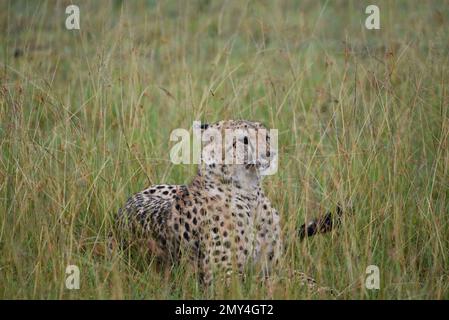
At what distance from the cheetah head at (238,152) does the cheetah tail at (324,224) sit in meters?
0.41

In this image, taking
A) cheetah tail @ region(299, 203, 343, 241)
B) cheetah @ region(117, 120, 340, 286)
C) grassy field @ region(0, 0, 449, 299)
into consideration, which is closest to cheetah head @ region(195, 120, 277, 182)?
cheetah @ region(117, 120, 340, 286)

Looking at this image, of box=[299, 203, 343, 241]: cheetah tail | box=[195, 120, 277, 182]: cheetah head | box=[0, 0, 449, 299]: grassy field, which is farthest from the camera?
box=[299, 203, 343, 241]: cheetah tail

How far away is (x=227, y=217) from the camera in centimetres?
463

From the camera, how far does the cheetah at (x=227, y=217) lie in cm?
456

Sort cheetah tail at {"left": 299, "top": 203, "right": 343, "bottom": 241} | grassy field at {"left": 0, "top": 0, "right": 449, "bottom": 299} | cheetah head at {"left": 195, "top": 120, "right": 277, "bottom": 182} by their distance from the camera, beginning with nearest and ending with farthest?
grassy field at {"left": 0, "top": 0, "right": 449, "bottom": 299}, cheetah head at {"left": 195, "top": 120, "right": 277, "bottom": 182}, cheetah tail at {"left": 299, "top": 203, "right": 343, "bottom": 241}

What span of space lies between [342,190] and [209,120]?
148cm

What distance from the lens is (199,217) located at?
4656mm

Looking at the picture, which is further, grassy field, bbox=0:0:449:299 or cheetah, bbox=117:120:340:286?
cheetah, bbox=117:120:340:286

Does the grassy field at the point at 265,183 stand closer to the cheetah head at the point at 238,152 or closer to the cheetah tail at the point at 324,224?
the cheetah tail at the point at 324,224

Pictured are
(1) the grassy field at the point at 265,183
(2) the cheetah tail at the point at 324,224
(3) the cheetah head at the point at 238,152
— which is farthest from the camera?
(2) the cheetah tail at the point at 324,224

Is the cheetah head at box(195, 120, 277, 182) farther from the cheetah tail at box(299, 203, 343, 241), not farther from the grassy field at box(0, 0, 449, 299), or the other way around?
the cheetah tail at box(299, 203, 343, 241)

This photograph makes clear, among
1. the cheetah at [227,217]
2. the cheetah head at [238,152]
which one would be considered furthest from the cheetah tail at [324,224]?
the cheetah head at [238,152]

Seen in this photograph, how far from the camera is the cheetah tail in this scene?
477cm
